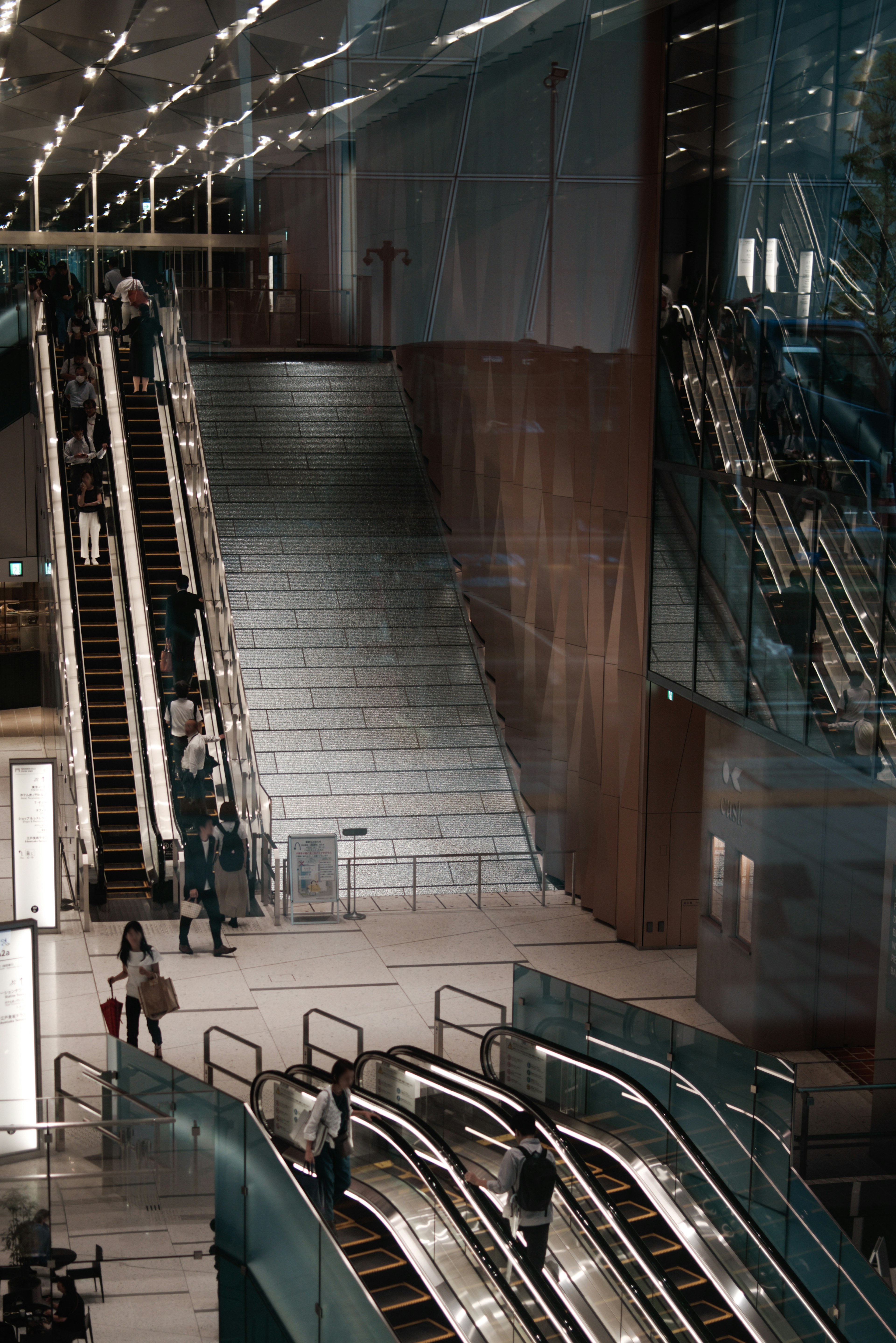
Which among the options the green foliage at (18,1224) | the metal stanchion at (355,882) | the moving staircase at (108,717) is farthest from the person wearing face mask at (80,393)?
the green foliage at (18,1224)

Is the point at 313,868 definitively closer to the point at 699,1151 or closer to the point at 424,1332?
the point at 699,1151

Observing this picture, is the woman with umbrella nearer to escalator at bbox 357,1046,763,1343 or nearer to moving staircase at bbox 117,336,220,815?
moving staircase at bbox 117,336,220,815

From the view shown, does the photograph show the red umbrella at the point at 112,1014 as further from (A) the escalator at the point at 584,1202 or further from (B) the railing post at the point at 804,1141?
(B) the railing post at the point at 804,1141

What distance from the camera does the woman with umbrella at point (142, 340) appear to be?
21.6 meters

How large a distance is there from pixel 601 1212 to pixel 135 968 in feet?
13.5

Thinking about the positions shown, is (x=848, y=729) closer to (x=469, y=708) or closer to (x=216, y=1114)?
(x=216, y=1114)

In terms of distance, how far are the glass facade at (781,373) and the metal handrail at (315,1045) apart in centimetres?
409

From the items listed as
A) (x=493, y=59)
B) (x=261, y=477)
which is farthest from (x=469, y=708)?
(x=493, y=59)

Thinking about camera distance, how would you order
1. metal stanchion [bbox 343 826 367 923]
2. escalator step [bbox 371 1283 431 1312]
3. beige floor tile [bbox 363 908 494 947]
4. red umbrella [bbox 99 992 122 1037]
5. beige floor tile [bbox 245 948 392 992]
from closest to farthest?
1. escalator step [bbox 371 1283 431 1312]
2. red umbrella [bbox 99 992 122 1037]
3. beige floor tile [bbox 245 948 392 992]
4. beige floor tile [bbox 363 908 494 947]
5. metal stanchion [bbox 343 826 367 923]

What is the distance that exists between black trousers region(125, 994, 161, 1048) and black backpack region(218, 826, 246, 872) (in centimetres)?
269

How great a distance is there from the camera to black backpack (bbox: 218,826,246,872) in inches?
571

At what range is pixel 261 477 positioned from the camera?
2153 cm

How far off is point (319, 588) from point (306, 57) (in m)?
7.51

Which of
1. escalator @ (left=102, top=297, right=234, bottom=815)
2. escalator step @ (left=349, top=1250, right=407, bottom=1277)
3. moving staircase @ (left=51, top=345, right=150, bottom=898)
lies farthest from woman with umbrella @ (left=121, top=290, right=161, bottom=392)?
escalator step @ (left=349, top=1250, right=407, bottom=1277)
